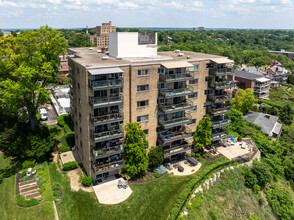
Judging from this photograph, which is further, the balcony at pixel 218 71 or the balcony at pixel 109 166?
the balcony at pixel 218 71

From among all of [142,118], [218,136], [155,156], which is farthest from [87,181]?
[218,136]

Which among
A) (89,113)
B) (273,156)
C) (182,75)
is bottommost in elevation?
(273,156)

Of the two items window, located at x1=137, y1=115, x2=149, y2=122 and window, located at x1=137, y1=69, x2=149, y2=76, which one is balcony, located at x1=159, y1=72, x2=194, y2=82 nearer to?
window, located at x1=137, y1=69, x2=149, y2=76

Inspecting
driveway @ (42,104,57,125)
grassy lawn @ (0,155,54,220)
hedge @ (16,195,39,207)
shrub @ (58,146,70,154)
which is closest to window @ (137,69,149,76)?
shrub @ (58,146,70,154)

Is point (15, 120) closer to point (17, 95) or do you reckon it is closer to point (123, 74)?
point (17, 95)

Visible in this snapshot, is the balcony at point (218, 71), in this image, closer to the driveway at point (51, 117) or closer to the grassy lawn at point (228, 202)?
the grassy lawn at point (228, 202)

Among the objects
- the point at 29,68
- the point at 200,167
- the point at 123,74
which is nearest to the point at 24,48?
the point at 29,68

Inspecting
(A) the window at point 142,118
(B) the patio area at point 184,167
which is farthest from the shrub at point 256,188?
(A) the window at point 142,118
